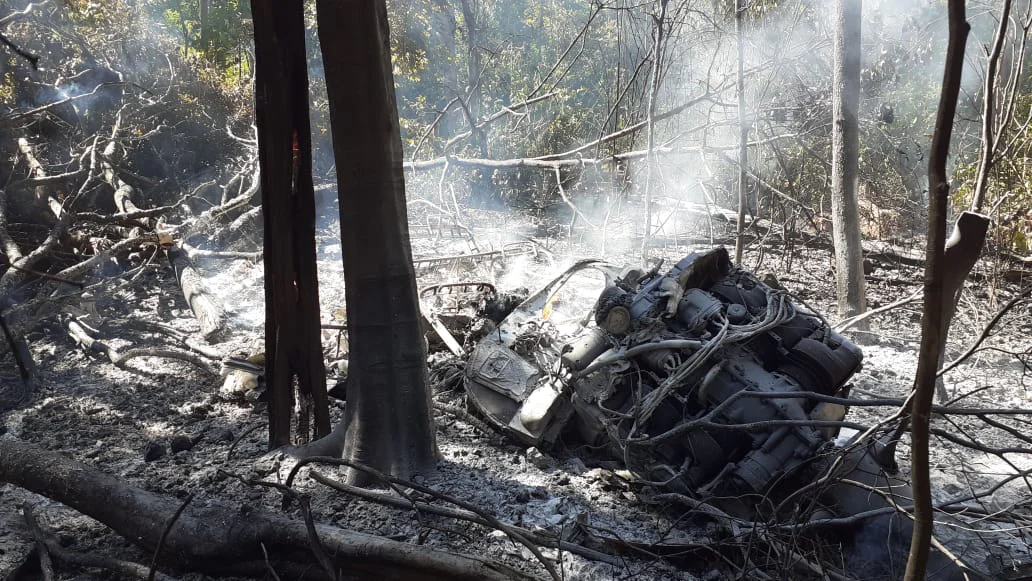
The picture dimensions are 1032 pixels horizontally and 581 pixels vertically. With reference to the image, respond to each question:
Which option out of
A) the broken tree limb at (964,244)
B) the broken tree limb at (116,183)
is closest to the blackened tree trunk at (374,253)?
the broken tree limb at (964,244)

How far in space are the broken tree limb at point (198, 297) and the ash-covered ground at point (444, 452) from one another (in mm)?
229

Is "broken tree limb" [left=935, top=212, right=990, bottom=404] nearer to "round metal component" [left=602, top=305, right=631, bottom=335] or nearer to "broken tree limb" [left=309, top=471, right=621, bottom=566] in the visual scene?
"broken tree limb" [left=309, top=471, right=621, bottom=566]

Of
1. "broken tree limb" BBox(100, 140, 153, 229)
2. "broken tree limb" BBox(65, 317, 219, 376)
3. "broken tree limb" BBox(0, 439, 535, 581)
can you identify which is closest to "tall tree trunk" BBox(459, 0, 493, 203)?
"broken tree limb" BBox(100, 140, 153, 229)

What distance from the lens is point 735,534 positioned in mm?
3000

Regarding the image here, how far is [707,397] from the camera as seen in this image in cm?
365

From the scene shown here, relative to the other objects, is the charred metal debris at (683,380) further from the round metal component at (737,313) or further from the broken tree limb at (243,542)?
the broken tree limb at (243,542)

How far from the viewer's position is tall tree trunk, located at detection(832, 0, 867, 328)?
632 cm

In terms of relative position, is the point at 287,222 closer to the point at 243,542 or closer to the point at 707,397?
the point at 243,542

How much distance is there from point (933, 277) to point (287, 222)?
10.6 feet

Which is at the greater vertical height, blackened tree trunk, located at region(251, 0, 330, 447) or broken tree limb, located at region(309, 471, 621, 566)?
blackened tree trunk, located at region(251, 0, 330, 447)

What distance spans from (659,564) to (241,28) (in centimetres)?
1483

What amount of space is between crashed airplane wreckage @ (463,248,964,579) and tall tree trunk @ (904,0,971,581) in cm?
181

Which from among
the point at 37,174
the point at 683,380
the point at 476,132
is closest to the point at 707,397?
the point at 683,380

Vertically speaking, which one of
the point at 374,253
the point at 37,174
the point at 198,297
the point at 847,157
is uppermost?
the point at 37,174
